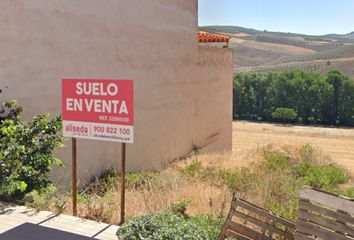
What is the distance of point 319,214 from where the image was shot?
4.74 m

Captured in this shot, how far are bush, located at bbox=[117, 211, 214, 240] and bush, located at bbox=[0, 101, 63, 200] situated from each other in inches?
103

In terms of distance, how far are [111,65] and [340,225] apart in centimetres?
824

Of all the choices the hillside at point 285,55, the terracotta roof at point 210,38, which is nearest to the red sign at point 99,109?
the terracotta roof at point 210,38

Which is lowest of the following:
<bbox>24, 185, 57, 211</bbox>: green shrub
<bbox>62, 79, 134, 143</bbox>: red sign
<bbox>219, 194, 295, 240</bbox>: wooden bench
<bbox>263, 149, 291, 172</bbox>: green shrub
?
<bbox>263, 149, 291, 172</bbox>: green shrub

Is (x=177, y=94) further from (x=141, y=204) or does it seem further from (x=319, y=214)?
(x=319, y=214)

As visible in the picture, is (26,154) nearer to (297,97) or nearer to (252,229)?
(252,229)

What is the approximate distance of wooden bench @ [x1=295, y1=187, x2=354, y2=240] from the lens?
14.5ft

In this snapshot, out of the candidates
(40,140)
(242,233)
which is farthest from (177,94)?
(242,233)

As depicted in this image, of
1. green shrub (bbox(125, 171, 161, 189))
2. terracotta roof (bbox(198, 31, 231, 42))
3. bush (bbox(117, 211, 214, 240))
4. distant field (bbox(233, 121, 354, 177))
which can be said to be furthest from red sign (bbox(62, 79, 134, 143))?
distant field (bbox(233, 121, 354, 177))

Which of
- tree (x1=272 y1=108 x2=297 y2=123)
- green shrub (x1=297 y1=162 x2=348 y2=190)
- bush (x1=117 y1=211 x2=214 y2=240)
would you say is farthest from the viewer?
tree (x1=272 y1=108 x2=297 y2=123)

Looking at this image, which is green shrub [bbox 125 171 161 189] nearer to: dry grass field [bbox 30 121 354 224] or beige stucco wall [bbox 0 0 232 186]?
dry grass field [bbox 30 121 354 224]

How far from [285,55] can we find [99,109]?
139208 millimetres

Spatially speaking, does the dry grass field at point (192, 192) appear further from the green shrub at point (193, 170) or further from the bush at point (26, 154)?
the bush at point (26, 154)

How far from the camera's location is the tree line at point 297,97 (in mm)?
67812
